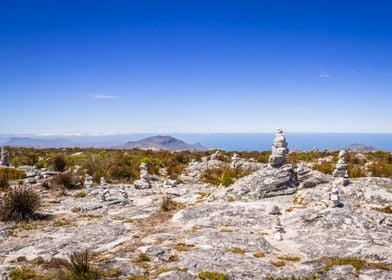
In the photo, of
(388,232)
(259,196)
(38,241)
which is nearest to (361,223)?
(388,232)

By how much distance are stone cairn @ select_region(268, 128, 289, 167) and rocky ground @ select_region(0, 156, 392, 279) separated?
0.64 metres

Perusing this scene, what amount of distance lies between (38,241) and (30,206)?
486 centimetres

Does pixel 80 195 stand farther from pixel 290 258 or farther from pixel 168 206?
pixel 290 258

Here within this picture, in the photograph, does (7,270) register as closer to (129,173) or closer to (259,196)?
(259,196)

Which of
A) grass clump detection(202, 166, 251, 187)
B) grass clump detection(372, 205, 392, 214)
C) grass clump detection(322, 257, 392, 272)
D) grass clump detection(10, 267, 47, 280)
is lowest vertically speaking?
grass clump detection(10, 267, 47, 280)

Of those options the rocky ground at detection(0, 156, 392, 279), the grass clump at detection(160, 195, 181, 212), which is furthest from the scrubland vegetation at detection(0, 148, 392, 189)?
the rocky ground at detection(0, 156, 392, 279)

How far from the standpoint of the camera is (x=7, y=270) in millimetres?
11789

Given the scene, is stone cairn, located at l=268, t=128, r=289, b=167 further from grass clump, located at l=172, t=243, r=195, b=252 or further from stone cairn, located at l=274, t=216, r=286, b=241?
grass clump, located at l=172, t=243, r=195, b=252

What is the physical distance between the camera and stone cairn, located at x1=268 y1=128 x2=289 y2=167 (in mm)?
22641

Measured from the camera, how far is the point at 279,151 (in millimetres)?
22672

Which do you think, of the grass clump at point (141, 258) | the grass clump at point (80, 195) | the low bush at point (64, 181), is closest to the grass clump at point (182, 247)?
the grass clump at point (141, 258)

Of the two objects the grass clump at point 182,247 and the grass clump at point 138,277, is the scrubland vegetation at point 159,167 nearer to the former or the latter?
the grass clump at point 182,247

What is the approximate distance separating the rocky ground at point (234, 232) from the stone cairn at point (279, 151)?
638mm

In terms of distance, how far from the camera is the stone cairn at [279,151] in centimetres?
2264
